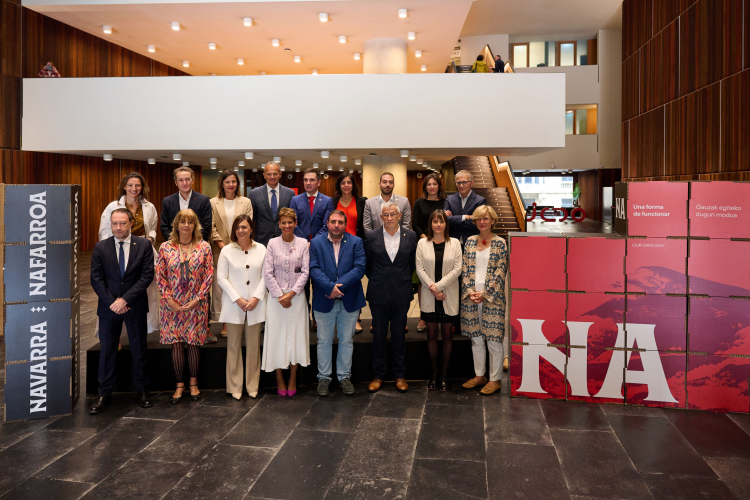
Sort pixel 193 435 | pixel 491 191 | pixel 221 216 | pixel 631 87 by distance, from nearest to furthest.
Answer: pixel 193 435, pixel 221 216, pixel 631 87, pixel 491 191

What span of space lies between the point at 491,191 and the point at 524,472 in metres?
12.0

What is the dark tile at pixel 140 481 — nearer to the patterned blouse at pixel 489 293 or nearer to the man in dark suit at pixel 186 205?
the man in dark suit at pixel 186 205

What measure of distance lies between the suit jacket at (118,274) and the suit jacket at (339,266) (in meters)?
1.38

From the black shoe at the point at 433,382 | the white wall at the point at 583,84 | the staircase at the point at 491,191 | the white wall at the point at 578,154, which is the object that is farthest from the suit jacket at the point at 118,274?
the white wall at the point at 583,84

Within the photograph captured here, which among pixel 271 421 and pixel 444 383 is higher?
pixel 444 383

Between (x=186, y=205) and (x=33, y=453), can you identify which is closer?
(x=33, y=453)

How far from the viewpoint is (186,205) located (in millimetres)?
4773

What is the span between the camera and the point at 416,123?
940 cm

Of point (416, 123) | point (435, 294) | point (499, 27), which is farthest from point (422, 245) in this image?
point (499, 27)

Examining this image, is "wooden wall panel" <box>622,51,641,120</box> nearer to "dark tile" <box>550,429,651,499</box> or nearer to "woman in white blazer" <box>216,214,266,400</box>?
"dark tile" <box>550,429,651,499</box>

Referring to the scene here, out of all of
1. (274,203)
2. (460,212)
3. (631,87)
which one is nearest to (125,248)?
(274,203)

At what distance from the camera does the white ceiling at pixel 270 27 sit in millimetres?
9516

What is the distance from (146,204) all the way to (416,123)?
5.90 m

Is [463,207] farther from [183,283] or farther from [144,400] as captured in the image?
[144,400]
